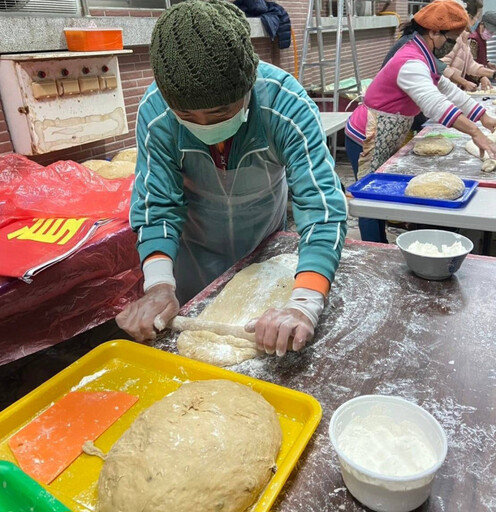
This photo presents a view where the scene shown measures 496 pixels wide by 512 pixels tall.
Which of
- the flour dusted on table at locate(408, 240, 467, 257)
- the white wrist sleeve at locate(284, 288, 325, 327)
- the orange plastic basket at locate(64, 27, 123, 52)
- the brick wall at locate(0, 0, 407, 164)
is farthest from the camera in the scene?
the brick wall at locate(0, 0, 407, 164)

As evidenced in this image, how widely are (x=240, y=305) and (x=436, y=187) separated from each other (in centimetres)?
127

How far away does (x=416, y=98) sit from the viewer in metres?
2.78

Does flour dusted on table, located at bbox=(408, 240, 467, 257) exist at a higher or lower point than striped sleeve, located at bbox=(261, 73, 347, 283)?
lower

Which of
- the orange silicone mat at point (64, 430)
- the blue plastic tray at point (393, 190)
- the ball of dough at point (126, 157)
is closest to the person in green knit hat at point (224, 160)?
the orange silicone mat at point (64, 430)

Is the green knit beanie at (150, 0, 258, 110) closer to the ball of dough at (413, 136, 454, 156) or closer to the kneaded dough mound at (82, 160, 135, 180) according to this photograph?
the kneaded dough mound at (82, 160, 135, 180)

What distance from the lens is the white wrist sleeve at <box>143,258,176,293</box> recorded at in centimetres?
135

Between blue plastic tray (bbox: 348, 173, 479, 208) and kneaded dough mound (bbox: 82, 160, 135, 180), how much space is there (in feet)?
4.68

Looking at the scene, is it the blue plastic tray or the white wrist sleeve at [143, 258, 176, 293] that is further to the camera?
the blue plastic tray

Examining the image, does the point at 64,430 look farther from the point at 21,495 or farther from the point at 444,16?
the point at 444,16

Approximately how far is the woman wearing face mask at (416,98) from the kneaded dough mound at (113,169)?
152cm

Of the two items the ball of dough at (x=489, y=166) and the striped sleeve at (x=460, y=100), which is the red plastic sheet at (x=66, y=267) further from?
the striped sleeve at (x=460, y=100)

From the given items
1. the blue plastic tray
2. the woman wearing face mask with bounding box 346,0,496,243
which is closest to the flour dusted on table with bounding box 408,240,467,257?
the blue plastic tray

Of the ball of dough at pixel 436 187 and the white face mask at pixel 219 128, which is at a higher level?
the white face mask at pixel 219 128

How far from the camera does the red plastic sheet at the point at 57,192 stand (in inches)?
86.2
